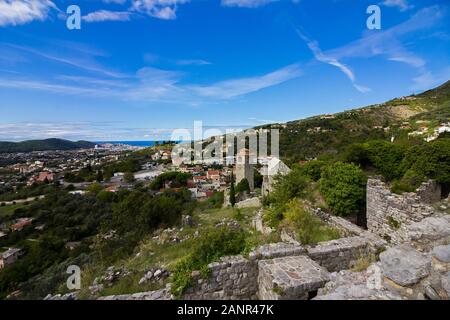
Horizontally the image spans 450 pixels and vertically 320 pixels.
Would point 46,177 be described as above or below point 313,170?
below

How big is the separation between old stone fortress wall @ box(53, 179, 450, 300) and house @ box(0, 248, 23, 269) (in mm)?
19609

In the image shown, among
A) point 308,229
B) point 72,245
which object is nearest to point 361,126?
point 308,229

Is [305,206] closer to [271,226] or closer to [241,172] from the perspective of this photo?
[271,226]

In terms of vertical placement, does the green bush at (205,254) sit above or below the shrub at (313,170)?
below

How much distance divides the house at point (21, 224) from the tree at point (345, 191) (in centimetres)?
2813

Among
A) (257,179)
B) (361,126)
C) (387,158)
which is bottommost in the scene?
(257,179)

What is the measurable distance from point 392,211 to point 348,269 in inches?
99.6

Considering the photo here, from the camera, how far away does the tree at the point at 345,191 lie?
6461mm

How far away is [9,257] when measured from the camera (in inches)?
641

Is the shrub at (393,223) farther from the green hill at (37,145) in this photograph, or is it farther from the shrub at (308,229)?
the green hill at (37,145)

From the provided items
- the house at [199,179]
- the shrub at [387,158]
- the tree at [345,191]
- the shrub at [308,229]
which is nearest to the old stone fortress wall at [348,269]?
the shrub at [308,229]

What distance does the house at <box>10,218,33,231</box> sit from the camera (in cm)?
2167

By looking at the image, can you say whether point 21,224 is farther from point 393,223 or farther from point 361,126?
point 361,126

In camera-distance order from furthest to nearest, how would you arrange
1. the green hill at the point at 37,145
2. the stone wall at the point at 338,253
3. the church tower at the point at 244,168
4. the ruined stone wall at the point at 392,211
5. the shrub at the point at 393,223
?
the green hill at the point at 37,145 → the church tower at the point at 244,168 → the shrub at the point at 393,223 → the ruined stone wall at the point at 392,211 → the stone wall at the point at 338,253
